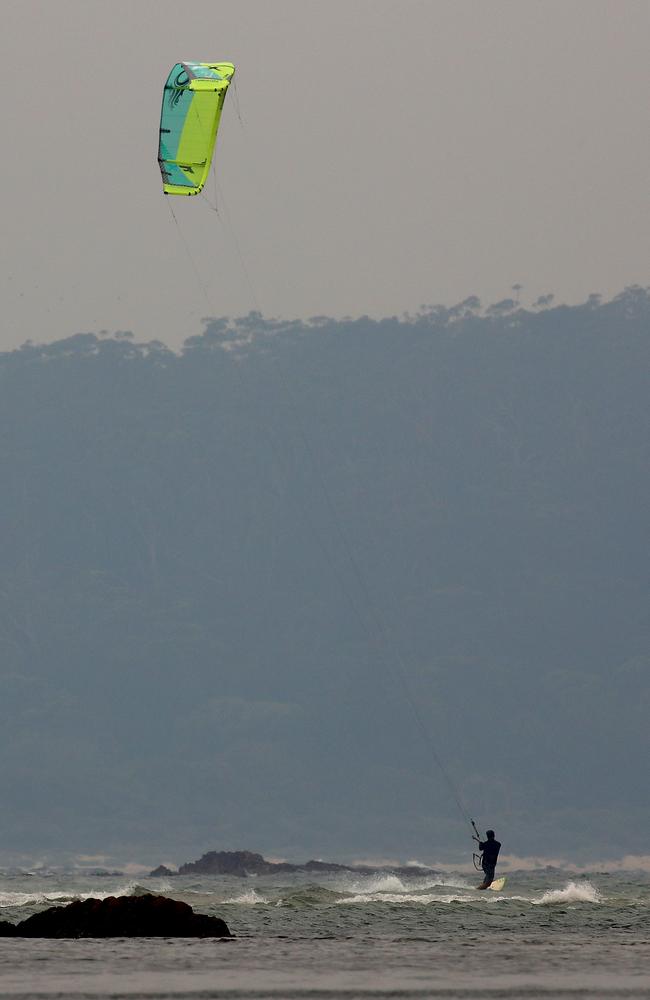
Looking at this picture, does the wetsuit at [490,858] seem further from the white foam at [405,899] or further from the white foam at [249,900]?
the white foam at [249,900]

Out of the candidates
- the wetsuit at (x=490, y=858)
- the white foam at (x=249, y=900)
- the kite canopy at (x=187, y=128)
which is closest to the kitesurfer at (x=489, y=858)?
the wetsuit at (x=490, y=858)

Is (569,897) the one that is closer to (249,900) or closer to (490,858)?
(490,858)

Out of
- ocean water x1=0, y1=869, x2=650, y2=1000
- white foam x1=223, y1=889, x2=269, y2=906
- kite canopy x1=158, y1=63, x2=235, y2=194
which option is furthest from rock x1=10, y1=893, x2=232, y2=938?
kite canopy x1=158, y1=63, x2=235, y2=194

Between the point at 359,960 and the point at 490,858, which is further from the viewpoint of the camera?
the point at 490,858

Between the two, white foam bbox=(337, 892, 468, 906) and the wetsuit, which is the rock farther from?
the wetsuit

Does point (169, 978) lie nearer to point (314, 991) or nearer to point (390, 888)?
point (314, 991)

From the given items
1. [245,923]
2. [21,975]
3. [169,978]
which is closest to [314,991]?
[169,978]

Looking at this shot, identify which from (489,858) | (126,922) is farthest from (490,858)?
(126,922)
